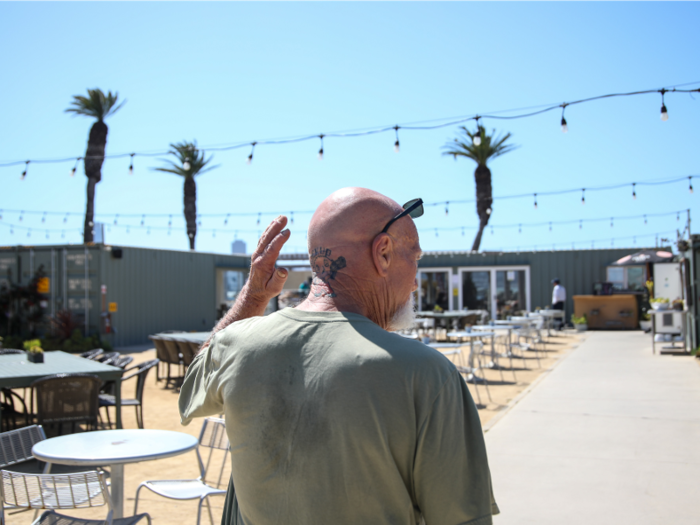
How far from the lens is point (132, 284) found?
16.5m

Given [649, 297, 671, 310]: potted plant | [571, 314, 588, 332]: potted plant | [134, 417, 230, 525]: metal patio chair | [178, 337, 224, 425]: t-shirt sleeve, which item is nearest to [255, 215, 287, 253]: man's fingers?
[178, 337, 224, 425]: t-shirt sleeve

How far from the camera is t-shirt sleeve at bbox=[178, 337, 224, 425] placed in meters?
1.29

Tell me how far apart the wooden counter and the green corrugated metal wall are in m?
12.5

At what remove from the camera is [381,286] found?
→ 1.28 meters

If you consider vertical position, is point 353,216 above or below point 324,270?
above

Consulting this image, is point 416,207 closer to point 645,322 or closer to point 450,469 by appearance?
point 450,469

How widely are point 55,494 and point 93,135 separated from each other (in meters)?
18.9

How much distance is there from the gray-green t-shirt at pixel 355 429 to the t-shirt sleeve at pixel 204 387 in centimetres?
10

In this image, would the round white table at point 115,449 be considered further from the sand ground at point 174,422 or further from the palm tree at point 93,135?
the palm tree at point 93,135

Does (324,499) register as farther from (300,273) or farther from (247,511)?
(300,273)

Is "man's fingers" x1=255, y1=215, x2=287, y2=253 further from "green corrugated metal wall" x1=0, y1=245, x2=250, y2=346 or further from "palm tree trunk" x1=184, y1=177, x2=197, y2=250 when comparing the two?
"palm tree trunk" x1=184, y1=177, x2=197, y2=250

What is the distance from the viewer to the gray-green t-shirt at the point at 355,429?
1.05 m

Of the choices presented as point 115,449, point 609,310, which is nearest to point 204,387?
point 115,449

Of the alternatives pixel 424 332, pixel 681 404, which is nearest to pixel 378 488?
pixel 681 404
